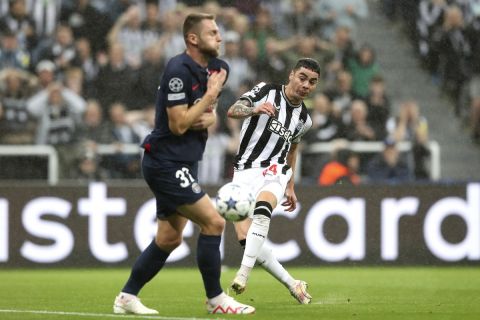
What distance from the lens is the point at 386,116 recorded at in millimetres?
17234

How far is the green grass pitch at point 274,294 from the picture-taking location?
28.1 feet

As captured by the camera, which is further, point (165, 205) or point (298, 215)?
point (298, 215)

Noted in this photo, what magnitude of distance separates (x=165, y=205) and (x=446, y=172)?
1100cm

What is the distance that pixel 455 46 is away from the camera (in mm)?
18578

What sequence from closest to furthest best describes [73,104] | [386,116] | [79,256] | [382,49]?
1. [79,256]
2. [73,104]
3. [386,116]
4. [382,49]

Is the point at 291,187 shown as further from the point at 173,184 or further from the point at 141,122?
the point at 141,122

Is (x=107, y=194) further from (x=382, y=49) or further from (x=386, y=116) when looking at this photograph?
(x=382, y=49)

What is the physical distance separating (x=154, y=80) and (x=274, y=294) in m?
7.01

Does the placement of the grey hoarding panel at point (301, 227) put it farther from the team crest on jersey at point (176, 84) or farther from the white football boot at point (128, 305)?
the team crest on jersey at point (176, 84)

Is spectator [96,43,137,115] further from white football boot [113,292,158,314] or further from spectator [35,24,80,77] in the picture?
white football boot [113,292,158,314]

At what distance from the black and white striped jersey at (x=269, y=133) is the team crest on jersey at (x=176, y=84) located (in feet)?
6.78

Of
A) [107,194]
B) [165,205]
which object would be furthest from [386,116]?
[165,205]

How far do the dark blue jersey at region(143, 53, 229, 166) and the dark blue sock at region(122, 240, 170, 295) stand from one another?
0.71 metres

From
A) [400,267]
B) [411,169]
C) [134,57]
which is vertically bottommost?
[400,267]
